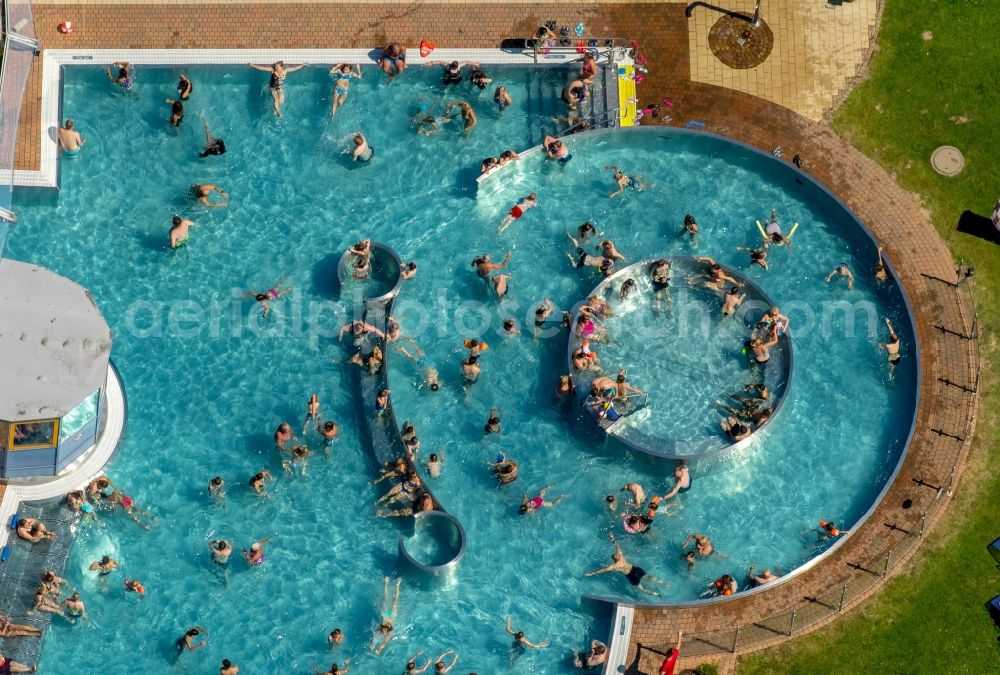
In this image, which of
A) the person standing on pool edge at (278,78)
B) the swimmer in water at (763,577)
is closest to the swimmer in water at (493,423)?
the swimmer in water at (763,577)

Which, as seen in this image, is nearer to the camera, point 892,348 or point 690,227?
point 892,348

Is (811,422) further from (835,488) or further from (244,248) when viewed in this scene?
(244,248)

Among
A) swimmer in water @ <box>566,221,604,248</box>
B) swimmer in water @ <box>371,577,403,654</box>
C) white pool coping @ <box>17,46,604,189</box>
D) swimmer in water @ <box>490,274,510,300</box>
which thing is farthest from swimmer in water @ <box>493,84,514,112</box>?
swimmer in water @ <box>371,577,403,654</box>

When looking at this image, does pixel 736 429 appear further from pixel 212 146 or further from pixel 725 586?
pixel 212 146

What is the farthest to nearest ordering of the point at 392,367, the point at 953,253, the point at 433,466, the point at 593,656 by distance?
the point at 953,253, the point at 392,367, the point at 433,466, the point at 593,656

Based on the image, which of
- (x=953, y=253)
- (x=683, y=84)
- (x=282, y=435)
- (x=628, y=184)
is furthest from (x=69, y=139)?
(x=953, y=253)

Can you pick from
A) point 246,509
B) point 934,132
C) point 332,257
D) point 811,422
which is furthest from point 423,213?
point 934,132
